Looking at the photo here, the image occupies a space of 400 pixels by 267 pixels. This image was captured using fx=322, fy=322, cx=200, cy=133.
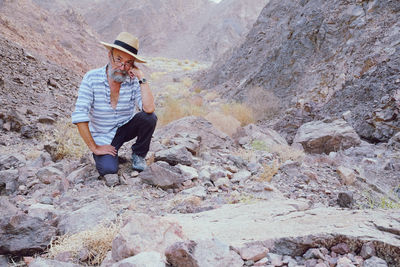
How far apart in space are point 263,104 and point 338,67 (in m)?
1.94

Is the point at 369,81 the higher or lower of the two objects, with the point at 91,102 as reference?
higher

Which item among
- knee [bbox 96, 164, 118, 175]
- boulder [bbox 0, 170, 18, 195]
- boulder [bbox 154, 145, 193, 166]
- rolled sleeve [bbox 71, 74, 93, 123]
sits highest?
rolled sleeve [bbox 71, 74, 93, 123]

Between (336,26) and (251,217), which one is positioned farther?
(336,26)

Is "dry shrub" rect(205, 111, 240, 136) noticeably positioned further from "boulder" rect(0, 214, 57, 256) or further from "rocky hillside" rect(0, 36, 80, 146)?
"boulder" rect(0, 214, 57, 256)

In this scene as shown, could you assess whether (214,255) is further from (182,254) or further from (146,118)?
(146,118)

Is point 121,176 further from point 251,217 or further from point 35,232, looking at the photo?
point 251,217

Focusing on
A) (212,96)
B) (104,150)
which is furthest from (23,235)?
(212,96)

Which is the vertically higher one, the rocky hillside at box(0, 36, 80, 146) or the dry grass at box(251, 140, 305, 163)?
the rocky hillside at box(0, 36, 80, 146)

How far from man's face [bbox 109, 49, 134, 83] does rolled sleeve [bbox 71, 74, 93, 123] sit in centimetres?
27

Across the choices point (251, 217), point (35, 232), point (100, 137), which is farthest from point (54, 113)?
point (251, 217)

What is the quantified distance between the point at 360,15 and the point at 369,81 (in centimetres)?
243

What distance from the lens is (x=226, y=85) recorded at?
11.9 m

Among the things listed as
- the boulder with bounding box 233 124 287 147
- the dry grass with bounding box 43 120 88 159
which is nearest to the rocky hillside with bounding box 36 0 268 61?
the boulder with bounding box 233 124 287 147

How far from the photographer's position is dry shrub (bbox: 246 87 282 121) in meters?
8.00
